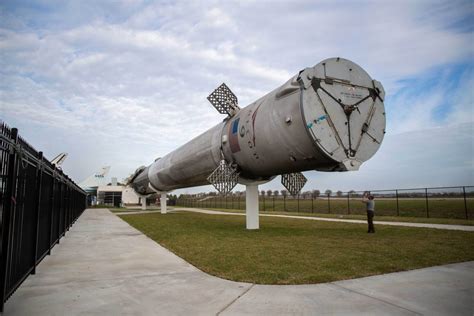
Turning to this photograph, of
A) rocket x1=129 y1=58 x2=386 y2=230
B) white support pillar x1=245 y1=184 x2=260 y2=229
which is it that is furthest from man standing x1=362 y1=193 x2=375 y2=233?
white support pillar x1=245 y1=184 x2=260 y2=229

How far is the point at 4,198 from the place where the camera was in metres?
3.89

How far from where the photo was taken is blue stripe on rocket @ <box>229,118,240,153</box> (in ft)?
37.7

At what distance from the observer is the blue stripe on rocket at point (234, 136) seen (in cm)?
1148

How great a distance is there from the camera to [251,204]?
44.1 ft

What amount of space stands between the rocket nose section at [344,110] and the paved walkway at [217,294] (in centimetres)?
345

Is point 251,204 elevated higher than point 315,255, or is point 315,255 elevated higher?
point 251,204

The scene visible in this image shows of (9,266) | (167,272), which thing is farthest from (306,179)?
(9,266)

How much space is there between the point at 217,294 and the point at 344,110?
19.5 ft

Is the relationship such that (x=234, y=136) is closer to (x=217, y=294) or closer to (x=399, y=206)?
(x=217, y=294)

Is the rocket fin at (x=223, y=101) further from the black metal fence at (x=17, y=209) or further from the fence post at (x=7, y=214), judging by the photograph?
the fence post at (x=7, y=214)

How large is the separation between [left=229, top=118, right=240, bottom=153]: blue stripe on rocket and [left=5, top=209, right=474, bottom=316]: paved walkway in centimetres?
591

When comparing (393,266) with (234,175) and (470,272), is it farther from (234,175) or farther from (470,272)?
(234,175)

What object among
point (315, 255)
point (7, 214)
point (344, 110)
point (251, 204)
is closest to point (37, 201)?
point (7, 214)

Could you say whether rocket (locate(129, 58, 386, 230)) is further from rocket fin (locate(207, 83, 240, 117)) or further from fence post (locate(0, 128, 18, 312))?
fence post (locate(0, 128, 18, 312))
